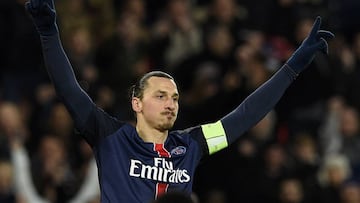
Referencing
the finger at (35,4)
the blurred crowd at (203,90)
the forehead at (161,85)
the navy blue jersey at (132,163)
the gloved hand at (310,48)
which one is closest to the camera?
the finger at (35,4)

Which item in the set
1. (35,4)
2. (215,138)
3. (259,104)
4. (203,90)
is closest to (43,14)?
(35,4)

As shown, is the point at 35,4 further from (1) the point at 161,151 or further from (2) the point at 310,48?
(2) the point at 310,48

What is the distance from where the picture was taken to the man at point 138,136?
6031 millimetres

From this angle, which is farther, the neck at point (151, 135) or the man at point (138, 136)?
the neck at point (151, 135)

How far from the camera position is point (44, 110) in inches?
455

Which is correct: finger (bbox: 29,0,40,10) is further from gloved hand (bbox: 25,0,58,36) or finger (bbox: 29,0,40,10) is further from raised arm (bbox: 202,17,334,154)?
raised arm (bbox: 202,17,334,154)

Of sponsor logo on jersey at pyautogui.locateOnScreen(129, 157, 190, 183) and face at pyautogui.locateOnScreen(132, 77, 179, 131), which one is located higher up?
face at pyautogui.locateOnScreen(132, 77, 179, 131)

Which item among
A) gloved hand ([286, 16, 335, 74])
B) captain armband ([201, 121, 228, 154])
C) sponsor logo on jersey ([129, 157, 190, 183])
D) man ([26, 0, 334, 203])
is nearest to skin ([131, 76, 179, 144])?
man ([26, 0, 334, 203])

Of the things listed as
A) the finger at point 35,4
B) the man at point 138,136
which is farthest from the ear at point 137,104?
the finger at point 35,4

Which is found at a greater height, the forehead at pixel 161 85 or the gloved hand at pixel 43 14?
the gloved hand at pixel 43 14

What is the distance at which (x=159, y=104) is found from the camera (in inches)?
243

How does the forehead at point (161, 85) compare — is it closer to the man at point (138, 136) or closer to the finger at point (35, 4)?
the man at point (138, 136)

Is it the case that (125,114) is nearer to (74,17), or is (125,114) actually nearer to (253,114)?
(74,17)

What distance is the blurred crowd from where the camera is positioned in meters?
11.0
